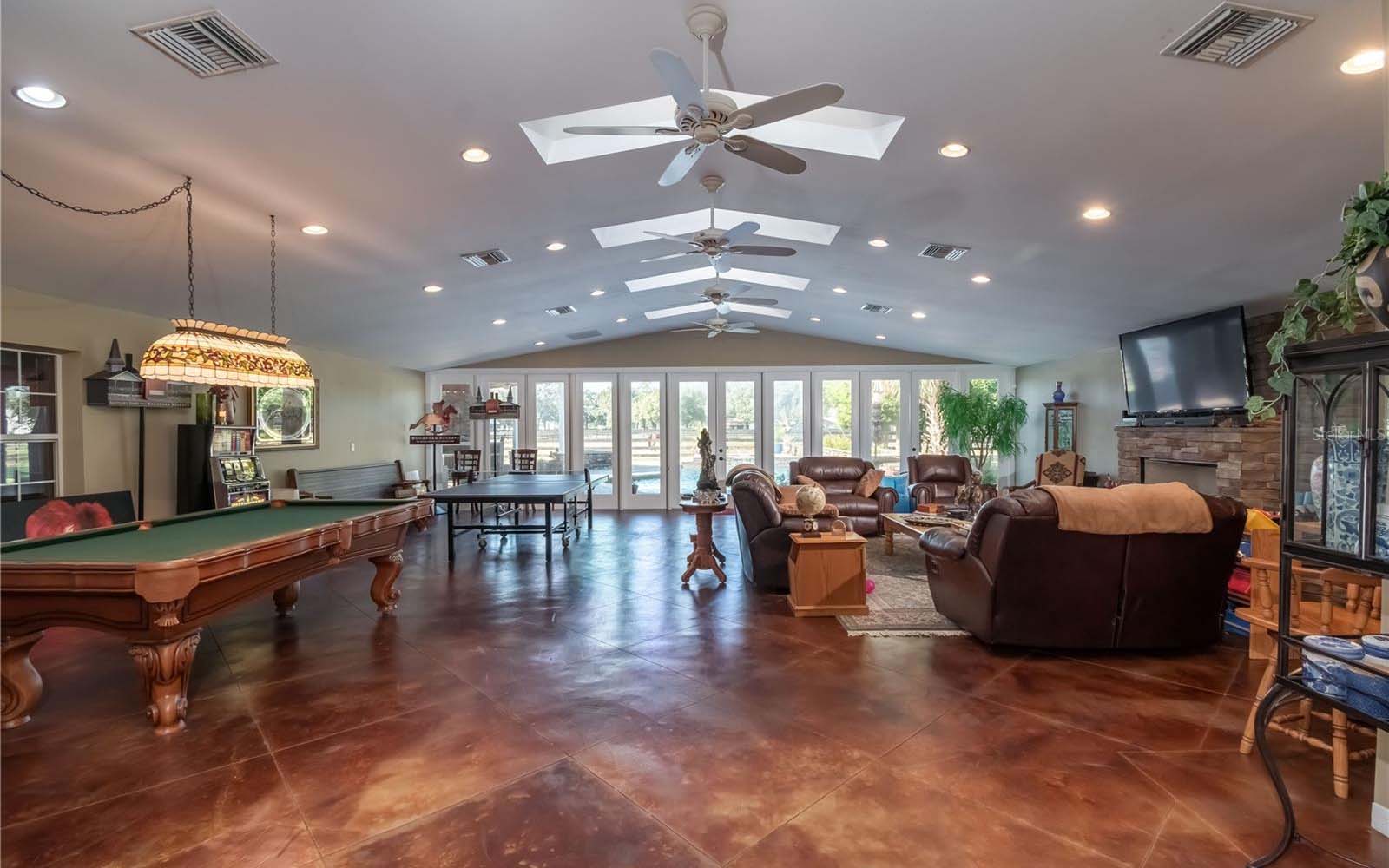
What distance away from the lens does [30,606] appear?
280 centimetres

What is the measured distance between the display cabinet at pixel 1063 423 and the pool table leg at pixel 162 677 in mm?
8905

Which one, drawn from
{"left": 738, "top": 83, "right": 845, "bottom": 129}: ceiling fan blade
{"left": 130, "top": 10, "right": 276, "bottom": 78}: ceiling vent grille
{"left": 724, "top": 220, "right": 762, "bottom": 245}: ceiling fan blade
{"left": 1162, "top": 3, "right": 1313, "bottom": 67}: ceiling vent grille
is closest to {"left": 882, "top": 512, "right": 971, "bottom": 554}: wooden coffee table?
{"left": 724, "top": 220, "right": 762, "bottom": 245}: ceiling fan blade

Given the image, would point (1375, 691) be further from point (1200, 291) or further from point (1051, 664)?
point (1200, 291)

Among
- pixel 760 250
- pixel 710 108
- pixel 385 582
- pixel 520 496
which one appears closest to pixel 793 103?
pixel 710 108

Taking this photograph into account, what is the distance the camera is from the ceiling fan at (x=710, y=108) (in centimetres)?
226

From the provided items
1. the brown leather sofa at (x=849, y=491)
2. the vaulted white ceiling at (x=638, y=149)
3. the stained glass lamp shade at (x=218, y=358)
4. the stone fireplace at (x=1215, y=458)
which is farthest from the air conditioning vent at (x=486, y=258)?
the stone fireplace at (x=1215, y=458)

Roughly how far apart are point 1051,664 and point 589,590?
3.25m

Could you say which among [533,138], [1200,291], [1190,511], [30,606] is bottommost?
[30,606]

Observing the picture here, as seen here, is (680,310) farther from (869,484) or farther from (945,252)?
(945,252)

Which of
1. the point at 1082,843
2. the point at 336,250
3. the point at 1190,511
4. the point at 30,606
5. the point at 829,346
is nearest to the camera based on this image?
the point at 1082,843

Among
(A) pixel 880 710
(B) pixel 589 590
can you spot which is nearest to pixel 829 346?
(B) pixel 589 590

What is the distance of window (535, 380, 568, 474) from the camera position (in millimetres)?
10727

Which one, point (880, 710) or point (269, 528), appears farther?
point (269, 528)

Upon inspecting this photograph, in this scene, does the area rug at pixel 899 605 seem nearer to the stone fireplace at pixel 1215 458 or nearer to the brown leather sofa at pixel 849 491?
the brown leather sofa at pixel 849 491
